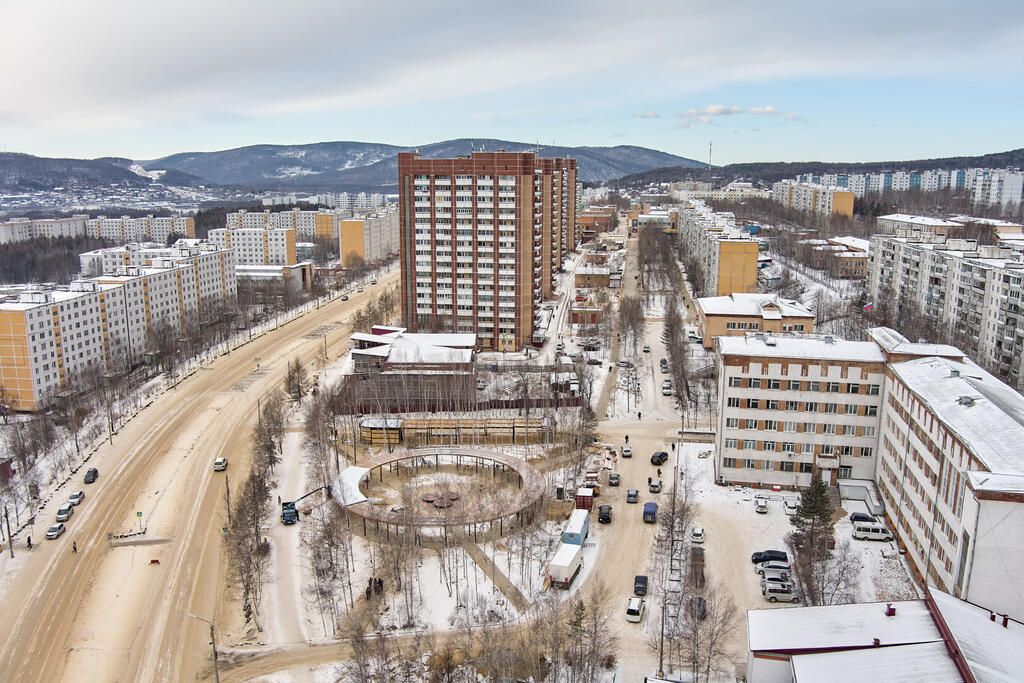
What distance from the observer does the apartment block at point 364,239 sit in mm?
79500

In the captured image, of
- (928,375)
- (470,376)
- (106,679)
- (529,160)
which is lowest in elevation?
(106,679)

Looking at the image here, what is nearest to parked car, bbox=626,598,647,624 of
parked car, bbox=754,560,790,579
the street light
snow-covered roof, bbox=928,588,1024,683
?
parked car, bbox=754,560,790,579

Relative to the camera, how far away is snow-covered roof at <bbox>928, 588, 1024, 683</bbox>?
40.9 feet

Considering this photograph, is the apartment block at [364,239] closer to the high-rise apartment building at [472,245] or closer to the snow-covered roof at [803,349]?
the high-rise apartment building at [472,245]

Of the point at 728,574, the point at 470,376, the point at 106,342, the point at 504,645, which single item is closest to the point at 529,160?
the point at 470,376

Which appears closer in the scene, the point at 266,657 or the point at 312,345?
the point at 266,657

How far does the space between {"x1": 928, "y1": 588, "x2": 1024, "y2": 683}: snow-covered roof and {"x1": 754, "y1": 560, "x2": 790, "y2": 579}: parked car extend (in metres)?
4.57

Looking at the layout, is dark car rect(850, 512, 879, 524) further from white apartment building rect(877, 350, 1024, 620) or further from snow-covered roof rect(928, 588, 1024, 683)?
snow-covered roof rect(928, 588, 1024, 683)

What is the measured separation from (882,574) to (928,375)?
545cm

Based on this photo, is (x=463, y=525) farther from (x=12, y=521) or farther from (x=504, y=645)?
(x=12, y=521)

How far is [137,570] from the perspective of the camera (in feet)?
67.4

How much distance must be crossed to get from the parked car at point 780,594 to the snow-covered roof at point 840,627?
123 inches

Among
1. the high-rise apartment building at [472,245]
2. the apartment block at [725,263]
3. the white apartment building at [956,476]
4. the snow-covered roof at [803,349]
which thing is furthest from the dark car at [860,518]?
the apartment block at [725,263]

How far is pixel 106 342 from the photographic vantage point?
1610 inches
